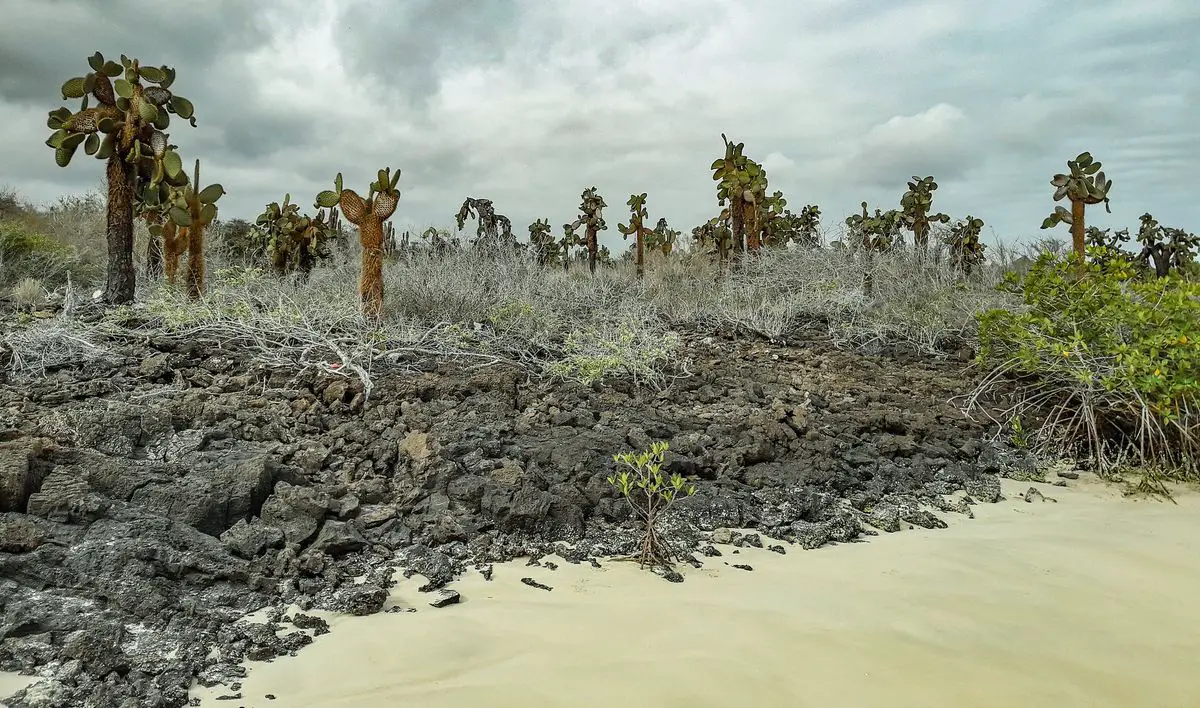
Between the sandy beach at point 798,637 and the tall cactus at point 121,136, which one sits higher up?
the tall cactus at point 121,136

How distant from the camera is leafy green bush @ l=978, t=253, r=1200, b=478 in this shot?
5570mm

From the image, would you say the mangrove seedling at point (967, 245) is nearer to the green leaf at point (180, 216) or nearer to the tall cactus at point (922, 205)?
the tall cactus at point (922, 205)

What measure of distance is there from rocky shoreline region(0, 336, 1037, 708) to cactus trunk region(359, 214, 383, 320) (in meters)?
1.76

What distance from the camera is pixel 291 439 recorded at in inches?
209

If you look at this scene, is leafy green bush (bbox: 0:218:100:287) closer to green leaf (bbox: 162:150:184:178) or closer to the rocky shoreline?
green leaf (bbox: 162:150:184:178)

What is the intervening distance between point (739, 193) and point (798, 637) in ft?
50.4

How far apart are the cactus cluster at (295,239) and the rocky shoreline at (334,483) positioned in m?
7.77

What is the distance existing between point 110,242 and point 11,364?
12.8ft

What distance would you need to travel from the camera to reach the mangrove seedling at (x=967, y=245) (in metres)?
17.0

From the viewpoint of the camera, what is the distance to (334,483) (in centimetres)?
467

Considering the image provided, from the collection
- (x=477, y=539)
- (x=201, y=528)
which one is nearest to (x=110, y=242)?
(x=201, y=528)

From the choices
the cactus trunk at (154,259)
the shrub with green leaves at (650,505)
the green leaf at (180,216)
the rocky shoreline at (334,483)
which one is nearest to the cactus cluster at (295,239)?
the cactus trunk at (154,259)

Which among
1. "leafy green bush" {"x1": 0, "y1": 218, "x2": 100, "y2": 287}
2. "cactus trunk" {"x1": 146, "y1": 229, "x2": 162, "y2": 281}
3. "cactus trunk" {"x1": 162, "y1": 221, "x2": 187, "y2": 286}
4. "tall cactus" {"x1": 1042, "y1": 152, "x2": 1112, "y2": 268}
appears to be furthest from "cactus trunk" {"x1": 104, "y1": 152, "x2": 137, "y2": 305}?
"tall cactus" {"x1": 1042, "y1": 152, "x2": 1112, "y2": 268}

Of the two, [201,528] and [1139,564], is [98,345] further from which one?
[1139,564]
